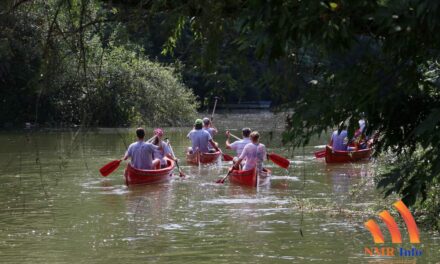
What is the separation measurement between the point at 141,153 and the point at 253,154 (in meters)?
2.24

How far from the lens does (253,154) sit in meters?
16.9

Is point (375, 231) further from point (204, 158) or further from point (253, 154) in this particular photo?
point (204, 158)

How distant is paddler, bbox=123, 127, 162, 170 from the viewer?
16.5m

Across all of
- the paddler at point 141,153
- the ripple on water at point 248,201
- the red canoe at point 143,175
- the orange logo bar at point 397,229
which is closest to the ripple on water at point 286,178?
the red canoe at point 143,175

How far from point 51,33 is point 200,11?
100 centimetres

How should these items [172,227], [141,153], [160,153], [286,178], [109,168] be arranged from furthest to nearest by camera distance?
[286,178], [160,153], [109,168], [141,153], [172,227]

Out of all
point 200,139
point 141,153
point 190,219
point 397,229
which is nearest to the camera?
point 397,229

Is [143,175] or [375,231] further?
[143,175]

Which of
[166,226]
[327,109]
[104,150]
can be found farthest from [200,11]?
[104,150]

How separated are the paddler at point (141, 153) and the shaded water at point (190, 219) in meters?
0.52

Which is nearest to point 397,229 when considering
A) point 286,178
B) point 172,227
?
point 172,227

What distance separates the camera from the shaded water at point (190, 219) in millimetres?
10094

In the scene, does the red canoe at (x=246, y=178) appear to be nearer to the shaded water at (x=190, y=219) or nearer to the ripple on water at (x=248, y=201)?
the shaded water at (x=190, y=219)

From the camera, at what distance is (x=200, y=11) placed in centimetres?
533
